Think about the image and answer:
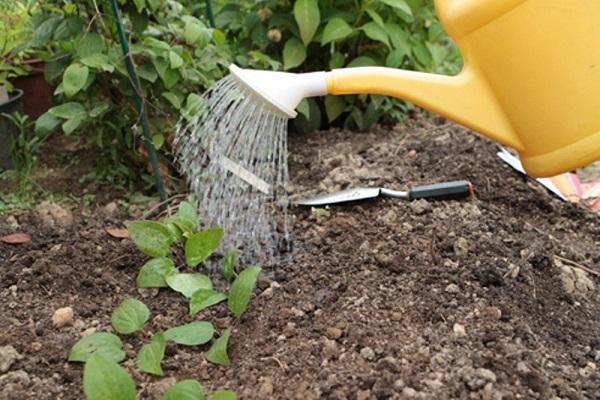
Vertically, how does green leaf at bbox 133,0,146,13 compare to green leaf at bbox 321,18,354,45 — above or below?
above

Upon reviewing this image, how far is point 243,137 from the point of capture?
55.9 inches

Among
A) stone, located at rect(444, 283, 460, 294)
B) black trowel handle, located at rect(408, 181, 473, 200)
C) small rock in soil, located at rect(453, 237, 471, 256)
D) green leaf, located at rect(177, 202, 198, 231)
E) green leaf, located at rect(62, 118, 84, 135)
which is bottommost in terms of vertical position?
black trowel handle, located at rect(408, 181, 473, 200)

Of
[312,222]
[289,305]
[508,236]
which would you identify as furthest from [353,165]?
[289,305]

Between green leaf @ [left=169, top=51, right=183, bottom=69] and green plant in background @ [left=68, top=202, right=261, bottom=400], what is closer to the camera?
green plant in background @ [left=68, top=202, right=261, bottom=400]

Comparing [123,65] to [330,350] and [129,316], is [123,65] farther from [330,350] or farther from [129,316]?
[330,350]

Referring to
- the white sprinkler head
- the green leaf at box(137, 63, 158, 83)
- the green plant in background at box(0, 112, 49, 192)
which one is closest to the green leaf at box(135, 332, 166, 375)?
the white sprinkler head

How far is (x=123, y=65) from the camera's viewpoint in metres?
1.66

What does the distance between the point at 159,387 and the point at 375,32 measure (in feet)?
4.33

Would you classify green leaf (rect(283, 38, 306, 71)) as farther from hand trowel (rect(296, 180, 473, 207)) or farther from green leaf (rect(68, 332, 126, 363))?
green leaf (rect(68, 332, 126, 363))

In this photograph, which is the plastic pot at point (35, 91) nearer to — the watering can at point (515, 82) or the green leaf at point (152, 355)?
the watering can at point (515, 82)

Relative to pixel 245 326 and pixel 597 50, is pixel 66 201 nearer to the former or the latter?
pixel 245 326

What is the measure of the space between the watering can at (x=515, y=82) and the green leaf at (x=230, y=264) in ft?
0.95

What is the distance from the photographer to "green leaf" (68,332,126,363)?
1187 millimetres

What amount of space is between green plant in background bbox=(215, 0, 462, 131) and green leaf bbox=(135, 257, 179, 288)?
0.79 metres
